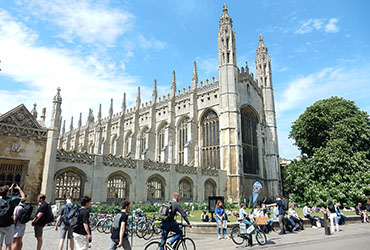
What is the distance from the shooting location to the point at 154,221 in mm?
11867

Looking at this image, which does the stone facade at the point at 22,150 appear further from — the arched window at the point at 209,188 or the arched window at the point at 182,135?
the arched window at the point at 182,135

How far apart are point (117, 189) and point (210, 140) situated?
16833mm

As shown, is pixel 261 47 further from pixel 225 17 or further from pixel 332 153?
pixel 332 153

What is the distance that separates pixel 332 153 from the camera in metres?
24.4

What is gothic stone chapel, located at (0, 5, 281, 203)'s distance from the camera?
1558cm

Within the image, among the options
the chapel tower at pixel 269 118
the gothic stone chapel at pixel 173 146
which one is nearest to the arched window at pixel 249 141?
the gothic stone chapel at pixel 173 146

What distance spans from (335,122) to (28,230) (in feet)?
91.5

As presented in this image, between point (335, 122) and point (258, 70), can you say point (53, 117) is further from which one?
point (258, 70)

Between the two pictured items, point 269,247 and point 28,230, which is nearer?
point 269,247

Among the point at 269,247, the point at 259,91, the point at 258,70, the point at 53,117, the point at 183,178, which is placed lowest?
the point at 269,247

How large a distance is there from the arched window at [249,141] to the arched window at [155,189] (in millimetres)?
13283

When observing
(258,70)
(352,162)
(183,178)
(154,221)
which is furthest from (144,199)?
(258,70)

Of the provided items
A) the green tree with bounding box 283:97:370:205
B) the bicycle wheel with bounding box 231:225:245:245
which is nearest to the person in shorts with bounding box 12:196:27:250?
the bicycle wheel with bounding box 231:225:245:245

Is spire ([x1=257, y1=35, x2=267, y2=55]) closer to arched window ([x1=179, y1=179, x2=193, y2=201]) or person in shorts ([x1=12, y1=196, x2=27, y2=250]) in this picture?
arched window ([x1=179, y1=179, x2=193, y2=201])
